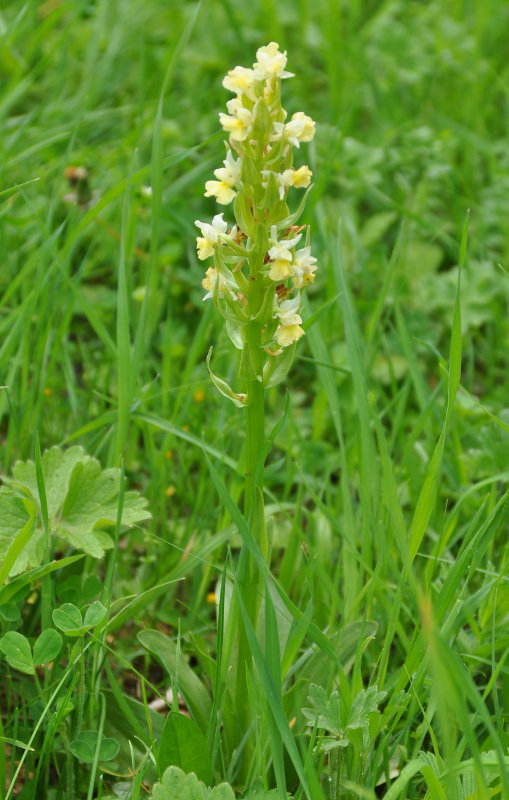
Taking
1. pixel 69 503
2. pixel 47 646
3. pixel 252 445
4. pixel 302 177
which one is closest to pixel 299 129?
pixel 302 177

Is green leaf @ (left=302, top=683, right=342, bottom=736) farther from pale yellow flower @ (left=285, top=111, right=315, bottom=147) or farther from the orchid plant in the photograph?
pale yellow flower @ (left=285, top=111, right=315, bottom=147)

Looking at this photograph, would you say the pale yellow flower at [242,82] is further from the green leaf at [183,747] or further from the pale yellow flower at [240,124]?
the green leaf at [183,747]

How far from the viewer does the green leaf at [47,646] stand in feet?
4.90

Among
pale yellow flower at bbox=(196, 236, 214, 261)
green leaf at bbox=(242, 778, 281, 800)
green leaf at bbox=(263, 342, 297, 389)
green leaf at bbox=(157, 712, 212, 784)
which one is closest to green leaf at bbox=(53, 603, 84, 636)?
green leaf at bbox=(157, 712, 212, 784)

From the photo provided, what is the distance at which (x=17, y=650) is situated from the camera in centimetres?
150

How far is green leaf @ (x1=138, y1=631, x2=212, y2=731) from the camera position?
1586 mm

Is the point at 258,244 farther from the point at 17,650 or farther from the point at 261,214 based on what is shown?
the point at 17,650

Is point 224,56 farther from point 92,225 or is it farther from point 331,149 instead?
point 331,149

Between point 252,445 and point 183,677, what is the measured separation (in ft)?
1.63

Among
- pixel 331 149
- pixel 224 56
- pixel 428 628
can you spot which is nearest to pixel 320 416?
pixel 331 149

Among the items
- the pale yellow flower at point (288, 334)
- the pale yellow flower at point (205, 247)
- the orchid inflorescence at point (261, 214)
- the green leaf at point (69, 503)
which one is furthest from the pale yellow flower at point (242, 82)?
the green leaf at point (69, 503)

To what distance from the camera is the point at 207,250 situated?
1.40 meters

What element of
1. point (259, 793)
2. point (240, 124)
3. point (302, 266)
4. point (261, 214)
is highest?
point (240, 124)

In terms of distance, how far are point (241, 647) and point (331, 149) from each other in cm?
164
